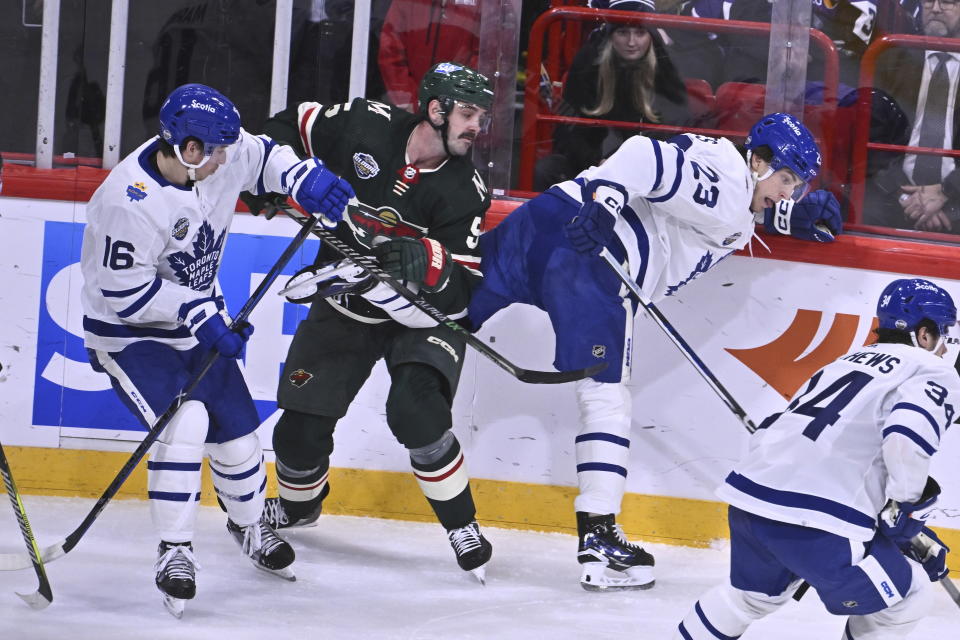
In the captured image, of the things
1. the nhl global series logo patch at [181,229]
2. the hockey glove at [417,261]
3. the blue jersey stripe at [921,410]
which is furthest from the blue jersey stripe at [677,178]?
the nhl global series logo patch at [181,229]

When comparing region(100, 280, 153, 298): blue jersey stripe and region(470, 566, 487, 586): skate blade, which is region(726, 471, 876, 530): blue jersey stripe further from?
region(100, 280, 153, 298): blue jersey stripe

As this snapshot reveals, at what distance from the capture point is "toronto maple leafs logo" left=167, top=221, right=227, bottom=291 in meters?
3.12

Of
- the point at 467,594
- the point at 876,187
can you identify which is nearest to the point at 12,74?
the point at 467,594

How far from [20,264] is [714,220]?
1968 mm

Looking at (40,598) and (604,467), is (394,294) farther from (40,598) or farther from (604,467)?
(40,598)

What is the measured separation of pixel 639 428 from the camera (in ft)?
12.7

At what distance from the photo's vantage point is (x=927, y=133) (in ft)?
12.6

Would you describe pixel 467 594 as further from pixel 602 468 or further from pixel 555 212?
pixel 555 212

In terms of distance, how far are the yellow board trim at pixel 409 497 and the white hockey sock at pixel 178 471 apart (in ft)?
2.98

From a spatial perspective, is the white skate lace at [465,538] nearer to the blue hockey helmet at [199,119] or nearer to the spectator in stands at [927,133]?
the blue hockey helmet at [199,119]

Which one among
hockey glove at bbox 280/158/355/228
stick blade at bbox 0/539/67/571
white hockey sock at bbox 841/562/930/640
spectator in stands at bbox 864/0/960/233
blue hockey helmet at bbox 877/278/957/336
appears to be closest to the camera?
white hockey sock at bbox 841/562/930/640

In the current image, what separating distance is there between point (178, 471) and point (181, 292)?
1.32ft

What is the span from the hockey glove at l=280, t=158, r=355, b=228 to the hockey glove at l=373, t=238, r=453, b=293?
Result: 225mm

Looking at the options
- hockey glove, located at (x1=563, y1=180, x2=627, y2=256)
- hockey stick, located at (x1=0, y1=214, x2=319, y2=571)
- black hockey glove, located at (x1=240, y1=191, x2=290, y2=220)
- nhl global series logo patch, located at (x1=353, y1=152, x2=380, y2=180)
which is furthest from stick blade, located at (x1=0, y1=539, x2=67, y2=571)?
hockey glove, located at (x1=563, y1=180, x2=627, y2=256)
